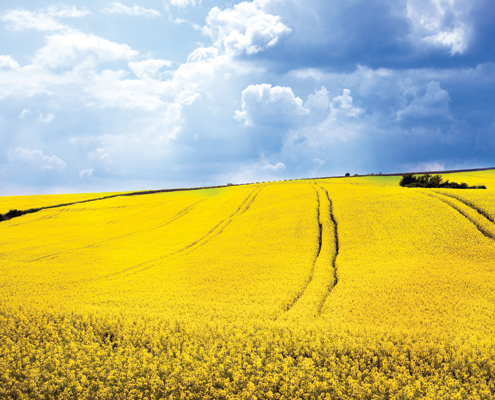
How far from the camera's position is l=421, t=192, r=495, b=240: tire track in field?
23227 mm

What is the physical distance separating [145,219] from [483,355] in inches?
1501

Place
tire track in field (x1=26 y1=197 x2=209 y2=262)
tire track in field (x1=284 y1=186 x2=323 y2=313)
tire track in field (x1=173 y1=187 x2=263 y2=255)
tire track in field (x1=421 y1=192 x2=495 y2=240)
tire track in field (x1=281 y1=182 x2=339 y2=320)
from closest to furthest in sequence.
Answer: tire track in field (x1=281 y1=182 x2=339 y2=320) < tire track in field (x1=284 y1=186 x2=323 y2=313) < tire track in field (x1=421 y1=192 x2=495 y2=240) < tire track in field (x1=173 y1=187 x2=263 y2=255) < tire track in field (x1=26 y1=197 x2=209 y2=262)

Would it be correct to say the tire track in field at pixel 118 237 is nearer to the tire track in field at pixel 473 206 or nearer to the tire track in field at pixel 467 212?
the tire track in field at pixel 467 212

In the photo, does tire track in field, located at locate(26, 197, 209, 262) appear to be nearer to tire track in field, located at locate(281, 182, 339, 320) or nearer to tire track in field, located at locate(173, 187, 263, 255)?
tire track in field, located at locate(173, 187, 263, 255)

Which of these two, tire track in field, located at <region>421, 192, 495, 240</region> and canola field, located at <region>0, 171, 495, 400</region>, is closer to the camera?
canola field, located at <region>0, 171, 495, 400</region>

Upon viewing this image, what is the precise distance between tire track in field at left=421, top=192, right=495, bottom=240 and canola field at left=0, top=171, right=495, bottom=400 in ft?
0.43

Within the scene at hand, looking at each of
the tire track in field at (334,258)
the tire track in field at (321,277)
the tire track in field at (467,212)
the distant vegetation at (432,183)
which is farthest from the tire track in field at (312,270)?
the distant vegetation at (432,183)

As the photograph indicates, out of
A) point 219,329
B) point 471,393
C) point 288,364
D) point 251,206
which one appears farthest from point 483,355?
point 251,206

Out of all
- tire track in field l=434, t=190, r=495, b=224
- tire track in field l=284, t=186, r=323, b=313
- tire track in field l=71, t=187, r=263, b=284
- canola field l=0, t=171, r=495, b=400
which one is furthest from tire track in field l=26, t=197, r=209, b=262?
tire track in field l=434, t=190, r=495, b=224

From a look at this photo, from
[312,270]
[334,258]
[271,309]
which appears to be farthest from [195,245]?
[271,309]

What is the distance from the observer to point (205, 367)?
36.2ft

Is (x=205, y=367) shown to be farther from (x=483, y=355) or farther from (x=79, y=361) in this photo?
(x=483, y=355)

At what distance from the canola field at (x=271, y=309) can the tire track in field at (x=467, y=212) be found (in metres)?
0.13

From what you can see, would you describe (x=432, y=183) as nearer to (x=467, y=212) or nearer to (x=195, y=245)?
(x=467, y=212)
